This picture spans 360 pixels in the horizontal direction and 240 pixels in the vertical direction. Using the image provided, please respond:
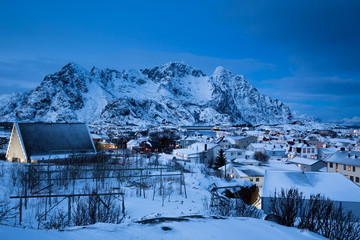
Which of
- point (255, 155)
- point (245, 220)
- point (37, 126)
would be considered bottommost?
point (255, 155)

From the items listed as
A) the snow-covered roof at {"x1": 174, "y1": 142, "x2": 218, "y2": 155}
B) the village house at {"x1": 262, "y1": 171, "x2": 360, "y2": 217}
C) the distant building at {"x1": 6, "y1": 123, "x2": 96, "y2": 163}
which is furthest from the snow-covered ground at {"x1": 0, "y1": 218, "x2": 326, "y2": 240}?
the snow-covered roof at {"x1": 174, "y1": 142, "x2": 218, "y2": 155}

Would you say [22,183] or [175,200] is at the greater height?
[22,183]

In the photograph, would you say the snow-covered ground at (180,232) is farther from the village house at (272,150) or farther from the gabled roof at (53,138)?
A: the village house at (272,150)

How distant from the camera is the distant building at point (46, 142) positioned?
58.4 feet

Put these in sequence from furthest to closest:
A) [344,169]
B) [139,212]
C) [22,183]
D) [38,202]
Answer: [344,169] → [22,183] → [38,202] → [139,212]

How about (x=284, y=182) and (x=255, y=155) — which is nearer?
(x=284, y=182)

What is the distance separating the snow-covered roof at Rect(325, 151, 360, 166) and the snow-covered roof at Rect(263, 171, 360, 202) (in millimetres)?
21517

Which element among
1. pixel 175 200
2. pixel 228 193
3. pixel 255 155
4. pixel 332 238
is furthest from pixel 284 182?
pixel 255 155

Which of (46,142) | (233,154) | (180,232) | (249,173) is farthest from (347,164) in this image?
(46,142)

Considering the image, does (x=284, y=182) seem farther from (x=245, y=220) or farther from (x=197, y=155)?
(x=197, y=155)

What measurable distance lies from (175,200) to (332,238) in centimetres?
732

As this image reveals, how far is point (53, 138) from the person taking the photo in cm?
1911

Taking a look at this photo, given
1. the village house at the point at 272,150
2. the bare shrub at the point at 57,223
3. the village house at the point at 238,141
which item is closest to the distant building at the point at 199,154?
the village house at the point at 272,150

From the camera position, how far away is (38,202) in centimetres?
1012
